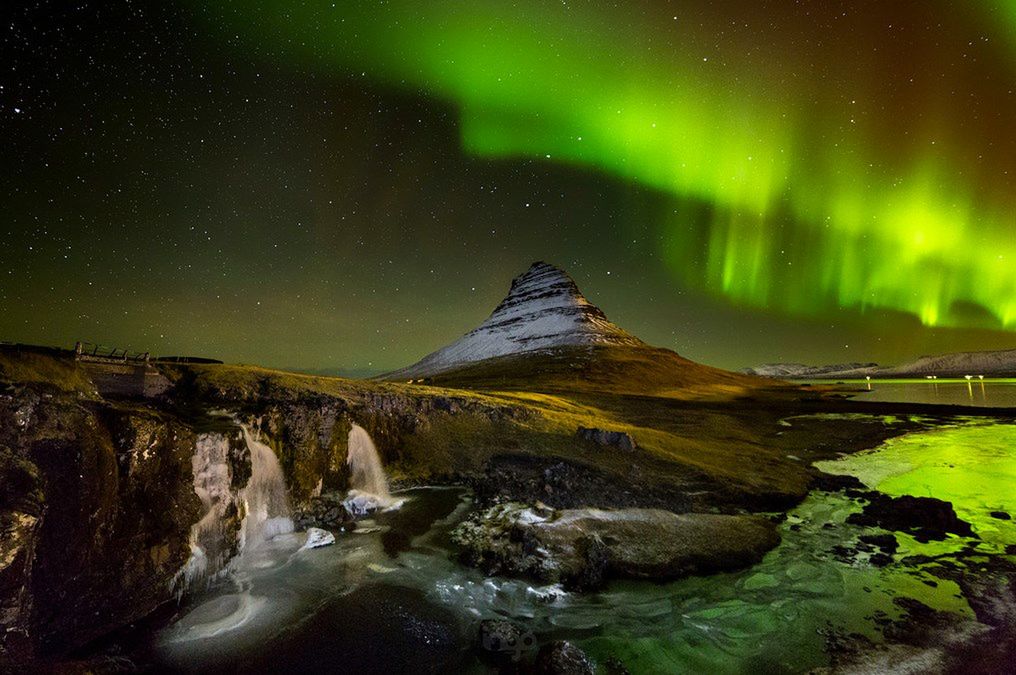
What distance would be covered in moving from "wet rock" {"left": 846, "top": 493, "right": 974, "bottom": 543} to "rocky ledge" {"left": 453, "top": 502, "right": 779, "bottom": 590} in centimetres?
484

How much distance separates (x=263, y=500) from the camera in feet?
61.9

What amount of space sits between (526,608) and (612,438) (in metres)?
18.1

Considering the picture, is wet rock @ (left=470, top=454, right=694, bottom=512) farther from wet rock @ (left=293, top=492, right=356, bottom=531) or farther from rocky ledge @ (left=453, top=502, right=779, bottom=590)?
wet rock @ (left=293, top=492, right=356, bottom=531)

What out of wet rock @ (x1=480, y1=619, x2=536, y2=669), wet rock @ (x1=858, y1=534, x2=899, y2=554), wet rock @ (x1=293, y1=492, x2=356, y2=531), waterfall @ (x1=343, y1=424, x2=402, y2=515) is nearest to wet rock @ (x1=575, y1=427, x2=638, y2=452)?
wet rock @ (x1=858, y1=534, x2=899, y2=554)

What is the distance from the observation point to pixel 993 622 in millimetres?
11898

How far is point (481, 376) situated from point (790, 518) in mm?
116173

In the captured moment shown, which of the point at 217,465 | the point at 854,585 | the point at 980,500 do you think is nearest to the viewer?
the point at 854,585

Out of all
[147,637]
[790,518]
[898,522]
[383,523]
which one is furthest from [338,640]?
[898,522]

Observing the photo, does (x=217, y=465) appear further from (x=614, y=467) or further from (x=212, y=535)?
(x=614, y=467)

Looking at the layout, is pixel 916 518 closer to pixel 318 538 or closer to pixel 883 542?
pixel 883 542

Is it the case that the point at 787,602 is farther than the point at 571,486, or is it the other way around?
the point at 571,486

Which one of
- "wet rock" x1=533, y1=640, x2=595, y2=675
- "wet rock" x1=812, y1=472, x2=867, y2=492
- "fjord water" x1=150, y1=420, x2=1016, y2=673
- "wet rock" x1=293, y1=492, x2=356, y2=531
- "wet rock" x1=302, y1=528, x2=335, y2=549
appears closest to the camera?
"wet rock" x1=533, y1=640, x2=595, y2=675

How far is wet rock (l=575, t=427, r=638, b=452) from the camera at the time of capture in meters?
30.0

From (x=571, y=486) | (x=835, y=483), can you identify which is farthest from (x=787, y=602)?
(x=835, y=483)
